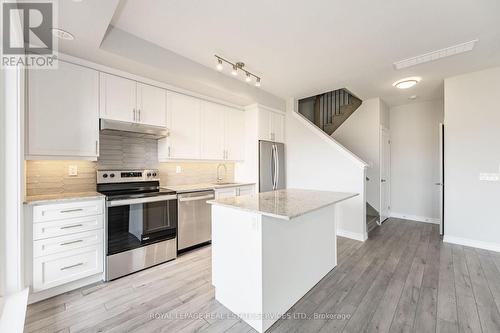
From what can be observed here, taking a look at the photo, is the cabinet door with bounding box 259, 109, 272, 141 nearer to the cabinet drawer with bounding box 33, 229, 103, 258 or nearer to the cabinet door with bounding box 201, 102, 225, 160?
the cabinet door with bounding box 201, 102, 225, 160

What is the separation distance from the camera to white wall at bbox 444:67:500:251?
3.23 meters

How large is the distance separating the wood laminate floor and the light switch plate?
1139 mm

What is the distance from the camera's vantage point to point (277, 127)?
4559 millimetres

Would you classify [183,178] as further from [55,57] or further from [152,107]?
[55,57]

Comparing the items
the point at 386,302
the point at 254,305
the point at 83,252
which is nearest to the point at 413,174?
the point at 386,302

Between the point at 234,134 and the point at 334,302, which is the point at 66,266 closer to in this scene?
the point at 334,302

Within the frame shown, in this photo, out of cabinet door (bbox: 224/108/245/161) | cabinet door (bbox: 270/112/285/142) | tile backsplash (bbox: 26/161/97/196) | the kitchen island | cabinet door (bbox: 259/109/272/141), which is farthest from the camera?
cabinet door (bbox: 270/112/285/142)

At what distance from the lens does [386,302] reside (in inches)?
79.8

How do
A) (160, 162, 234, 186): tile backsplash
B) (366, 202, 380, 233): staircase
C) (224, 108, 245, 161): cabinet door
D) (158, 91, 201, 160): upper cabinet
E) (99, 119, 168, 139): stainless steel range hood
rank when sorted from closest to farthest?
(99, 119, 168, 139): stainless steel range hood < (158, 91, 201, 160): upper cabinet < (160, 162, 234, 186): tile backsplash < (224, 108, 245, 161): cabinet door < (366, 202, 380, 233): staircase

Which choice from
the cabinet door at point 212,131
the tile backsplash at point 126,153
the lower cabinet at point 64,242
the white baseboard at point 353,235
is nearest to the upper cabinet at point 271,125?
the cabinet door at point 212,131

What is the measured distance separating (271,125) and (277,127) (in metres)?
0.20

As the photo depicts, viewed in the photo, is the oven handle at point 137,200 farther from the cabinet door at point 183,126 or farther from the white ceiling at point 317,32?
the white ceiling at point 317,32

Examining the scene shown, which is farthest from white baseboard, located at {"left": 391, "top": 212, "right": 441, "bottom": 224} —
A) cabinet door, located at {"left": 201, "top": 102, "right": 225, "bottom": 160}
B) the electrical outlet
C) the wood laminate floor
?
the electrical outlet

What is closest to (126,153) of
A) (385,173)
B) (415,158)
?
(385,173)
